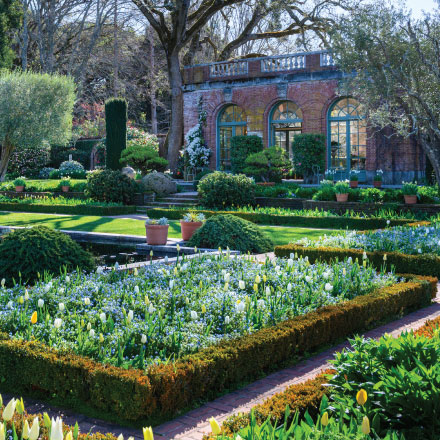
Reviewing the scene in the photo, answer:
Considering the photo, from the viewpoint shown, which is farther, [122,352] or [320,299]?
[320,299]

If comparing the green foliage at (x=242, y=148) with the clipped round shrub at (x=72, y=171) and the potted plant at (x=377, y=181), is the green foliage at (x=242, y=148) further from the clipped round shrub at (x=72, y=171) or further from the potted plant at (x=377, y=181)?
the clipped round shrub at (x=72, y=171)

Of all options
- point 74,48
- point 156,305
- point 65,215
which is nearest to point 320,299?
point 156,305

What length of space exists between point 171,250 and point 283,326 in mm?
6436

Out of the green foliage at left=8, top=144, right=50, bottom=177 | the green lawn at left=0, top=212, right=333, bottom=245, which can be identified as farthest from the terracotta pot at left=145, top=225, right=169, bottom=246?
the green foliage at left=8, top=144, right=50, bottom=177

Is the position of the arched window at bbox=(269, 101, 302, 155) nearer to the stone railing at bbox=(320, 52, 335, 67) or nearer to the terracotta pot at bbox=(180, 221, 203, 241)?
the stone railing at bbox=(320, 52, 335, 67)

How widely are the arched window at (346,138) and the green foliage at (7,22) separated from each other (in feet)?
56.5

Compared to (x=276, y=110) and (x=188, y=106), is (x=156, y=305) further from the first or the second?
(x=188, y=106)

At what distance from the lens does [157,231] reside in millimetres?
11539

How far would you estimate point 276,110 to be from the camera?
2634 cm

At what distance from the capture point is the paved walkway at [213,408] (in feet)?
12.4

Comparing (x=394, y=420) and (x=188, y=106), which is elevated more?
(x=188, y=106)

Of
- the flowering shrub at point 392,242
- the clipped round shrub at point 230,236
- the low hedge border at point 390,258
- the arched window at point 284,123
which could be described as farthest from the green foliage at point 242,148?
the low hedge border at point 390,258

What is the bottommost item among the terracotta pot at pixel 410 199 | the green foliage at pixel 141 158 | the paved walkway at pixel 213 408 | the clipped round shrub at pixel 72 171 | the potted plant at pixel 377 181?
the paved walkway at pixel 213 408

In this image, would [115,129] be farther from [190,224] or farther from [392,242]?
[392,242]
